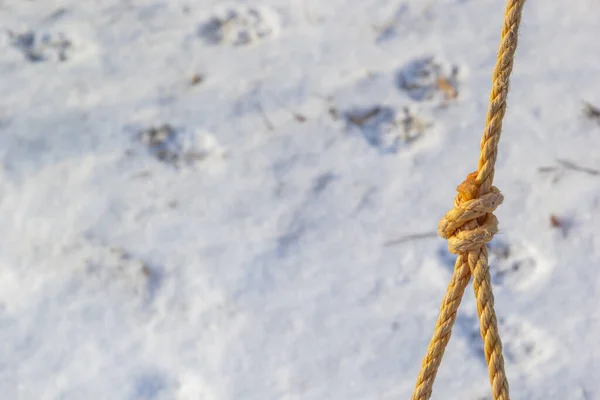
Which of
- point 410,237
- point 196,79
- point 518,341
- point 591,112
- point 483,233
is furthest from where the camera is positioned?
point 196,79

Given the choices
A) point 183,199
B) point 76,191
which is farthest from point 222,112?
point 76,191

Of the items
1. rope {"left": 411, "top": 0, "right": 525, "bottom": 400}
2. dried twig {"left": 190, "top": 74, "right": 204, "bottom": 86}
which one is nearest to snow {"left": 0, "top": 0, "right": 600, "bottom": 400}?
dried twig {"left": 190, "top": 74, "right": 204, "bottom": 86}

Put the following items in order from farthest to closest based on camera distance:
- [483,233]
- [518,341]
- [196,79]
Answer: [196,79], [518,341], [483,233]

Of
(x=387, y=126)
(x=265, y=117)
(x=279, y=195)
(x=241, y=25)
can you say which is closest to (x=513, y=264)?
(x=387, y=126)

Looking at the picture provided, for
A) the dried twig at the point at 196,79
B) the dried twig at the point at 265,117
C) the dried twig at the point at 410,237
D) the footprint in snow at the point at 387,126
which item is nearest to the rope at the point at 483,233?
the dried twig at the point at 410,237

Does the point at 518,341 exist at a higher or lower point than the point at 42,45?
lower

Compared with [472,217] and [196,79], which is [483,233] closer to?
[472,217]

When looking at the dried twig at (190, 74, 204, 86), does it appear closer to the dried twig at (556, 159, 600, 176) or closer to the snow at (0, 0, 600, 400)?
the snow at (0, 0, 600, 400)
